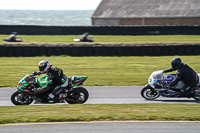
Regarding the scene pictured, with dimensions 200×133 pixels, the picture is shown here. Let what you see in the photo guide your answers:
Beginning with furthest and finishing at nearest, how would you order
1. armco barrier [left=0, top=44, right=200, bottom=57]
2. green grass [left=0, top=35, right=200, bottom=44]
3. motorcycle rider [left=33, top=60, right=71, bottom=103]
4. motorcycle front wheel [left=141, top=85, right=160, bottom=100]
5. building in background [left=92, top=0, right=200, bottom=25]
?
building in background [left=92, top=0, right=200, bottom=25] < green grass [left=0, top=35, right=200, bottom=44] < armco barrier [left=0, top=44, right=200, bottom=57] < motorcycle front wheel [left=141, top=85, right=160, bottom=100] < motorcycle rider [left=33, top=60, right=71, bottom=103]

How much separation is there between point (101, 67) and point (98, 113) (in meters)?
10.0

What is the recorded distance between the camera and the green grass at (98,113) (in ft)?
28.0

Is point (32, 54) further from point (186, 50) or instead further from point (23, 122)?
point (23, 122)

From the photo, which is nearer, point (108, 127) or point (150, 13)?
point (108, 127)

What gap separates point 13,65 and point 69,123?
39.8 feet

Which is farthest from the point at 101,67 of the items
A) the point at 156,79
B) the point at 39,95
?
the point at 39,95

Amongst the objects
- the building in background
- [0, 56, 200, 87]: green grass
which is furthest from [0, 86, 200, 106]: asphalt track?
the building in background

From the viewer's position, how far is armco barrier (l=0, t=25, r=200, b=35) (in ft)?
101

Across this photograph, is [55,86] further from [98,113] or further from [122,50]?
[122,50]

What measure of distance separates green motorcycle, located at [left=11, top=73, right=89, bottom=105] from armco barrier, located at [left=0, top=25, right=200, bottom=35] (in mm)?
20839

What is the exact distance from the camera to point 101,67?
19047mm

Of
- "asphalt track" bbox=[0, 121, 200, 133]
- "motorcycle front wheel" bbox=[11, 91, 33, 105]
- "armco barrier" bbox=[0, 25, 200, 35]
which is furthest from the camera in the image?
"armco barrier" bbox=[0, 25, 200, 35]

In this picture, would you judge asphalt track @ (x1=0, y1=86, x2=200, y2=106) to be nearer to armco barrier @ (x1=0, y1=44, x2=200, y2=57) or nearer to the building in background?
armco barrier @ (x1=0, y1=44, x2=200, y2=57)

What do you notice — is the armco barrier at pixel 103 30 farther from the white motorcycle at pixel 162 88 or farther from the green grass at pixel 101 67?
the white motorcycle at pixel 162 88
